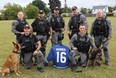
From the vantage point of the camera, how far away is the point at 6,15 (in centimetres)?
7025

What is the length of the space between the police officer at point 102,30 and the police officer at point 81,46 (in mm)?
547

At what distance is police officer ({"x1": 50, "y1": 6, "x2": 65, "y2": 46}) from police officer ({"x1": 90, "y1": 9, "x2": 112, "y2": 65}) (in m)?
1.26

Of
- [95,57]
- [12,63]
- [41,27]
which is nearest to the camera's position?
[12,63]

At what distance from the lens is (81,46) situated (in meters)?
8.77

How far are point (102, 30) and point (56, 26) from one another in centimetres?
177

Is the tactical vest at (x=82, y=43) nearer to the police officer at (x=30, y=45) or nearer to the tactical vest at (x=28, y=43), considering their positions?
the police officer at (x=30, y=45)

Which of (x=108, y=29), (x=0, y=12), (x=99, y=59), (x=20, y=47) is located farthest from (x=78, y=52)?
(x=0, y=12)

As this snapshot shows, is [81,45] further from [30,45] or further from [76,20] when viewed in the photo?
[30,45]

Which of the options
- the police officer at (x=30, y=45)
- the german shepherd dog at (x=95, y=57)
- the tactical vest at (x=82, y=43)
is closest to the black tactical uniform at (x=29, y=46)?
the police officer at (x=30, y=45)

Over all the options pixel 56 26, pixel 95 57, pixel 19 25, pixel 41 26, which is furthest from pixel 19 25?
pixel 95 57

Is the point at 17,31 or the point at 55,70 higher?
the point at 17,31

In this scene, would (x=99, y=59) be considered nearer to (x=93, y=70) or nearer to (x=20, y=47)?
(x=93, y=70)

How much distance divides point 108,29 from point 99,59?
1086 millimetres

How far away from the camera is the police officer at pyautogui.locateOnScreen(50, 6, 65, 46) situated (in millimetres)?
9680
